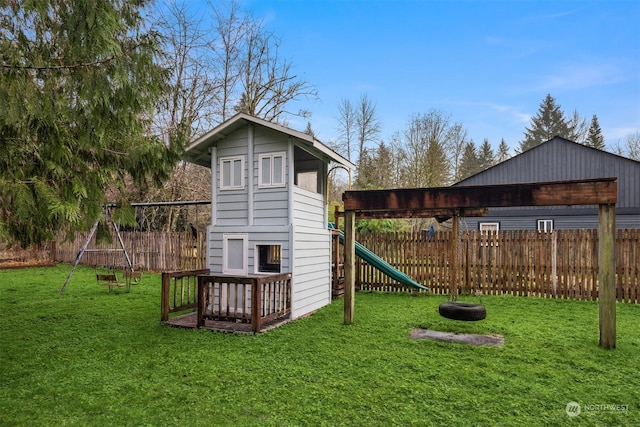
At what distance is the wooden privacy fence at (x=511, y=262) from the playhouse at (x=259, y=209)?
3.47 meters

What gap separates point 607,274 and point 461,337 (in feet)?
6.71

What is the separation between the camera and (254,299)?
5695 mm

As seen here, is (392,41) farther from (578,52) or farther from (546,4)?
(578,52)

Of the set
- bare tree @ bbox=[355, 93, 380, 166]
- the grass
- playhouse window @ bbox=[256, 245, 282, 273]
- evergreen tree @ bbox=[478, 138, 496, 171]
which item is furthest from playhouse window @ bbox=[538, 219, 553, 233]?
evergreen tree @ bbox=[478, 138, 496, 171]

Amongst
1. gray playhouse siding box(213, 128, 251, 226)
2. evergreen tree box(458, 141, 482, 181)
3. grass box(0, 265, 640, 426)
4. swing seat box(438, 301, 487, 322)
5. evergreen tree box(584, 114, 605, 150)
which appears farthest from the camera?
evergreen tree box(584, 114, 605, 150)

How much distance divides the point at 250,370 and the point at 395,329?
268 centimetres

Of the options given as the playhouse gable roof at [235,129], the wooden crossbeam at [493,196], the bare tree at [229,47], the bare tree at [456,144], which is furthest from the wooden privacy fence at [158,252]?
the bare tree at [456,144]

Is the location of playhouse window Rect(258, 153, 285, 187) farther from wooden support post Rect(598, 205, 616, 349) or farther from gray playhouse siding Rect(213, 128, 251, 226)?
wooden support post Rect(598, 205, 616, 349)

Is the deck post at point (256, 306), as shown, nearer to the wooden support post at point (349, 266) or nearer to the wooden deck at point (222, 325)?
the wooden deck at point (222, 325)

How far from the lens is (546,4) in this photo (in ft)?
34.4

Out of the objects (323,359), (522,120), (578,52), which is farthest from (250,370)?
(522,120)

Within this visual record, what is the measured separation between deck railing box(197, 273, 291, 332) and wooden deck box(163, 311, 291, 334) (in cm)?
9

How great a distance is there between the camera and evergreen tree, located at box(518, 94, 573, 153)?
135 feet

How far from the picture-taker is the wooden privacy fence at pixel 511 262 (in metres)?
8.31
